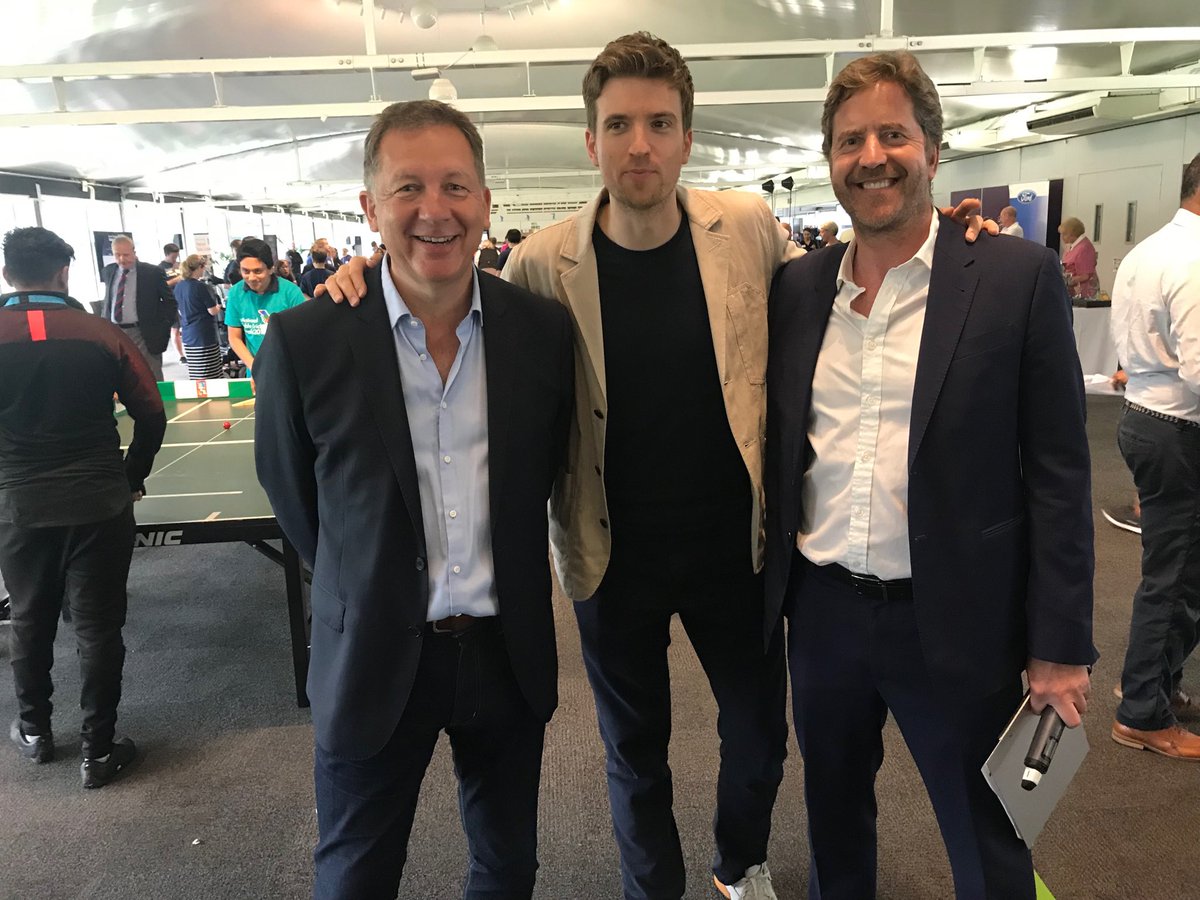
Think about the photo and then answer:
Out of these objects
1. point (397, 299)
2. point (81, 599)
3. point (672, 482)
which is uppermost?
point (397, 299)

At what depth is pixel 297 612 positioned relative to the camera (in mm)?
3145

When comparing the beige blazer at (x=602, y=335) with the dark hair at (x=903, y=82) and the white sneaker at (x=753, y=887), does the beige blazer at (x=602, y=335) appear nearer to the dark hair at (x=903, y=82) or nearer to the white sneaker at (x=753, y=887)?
the dark hair at (x=903, y=82)

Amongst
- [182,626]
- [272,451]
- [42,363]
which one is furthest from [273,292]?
[272,451]

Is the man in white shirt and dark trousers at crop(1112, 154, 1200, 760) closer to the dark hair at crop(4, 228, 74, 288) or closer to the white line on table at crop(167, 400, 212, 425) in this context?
the dark hair at crop(4, 228, 74, 288)

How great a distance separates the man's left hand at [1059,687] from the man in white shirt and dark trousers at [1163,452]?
1.44 m

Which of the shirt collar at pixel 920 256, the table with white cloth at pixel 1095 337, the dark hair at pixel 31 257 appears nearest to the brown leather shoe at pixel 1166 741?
the shirt collar at pixel 920 256

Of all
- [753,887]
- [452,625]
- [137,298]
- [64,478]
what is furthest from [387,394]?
[137,298]

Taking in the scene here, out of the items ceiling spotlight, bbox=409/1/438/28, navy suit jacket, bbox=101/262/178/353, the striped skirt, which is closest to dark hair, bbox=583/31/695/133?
ceiling spotlight, bbox=409/1/438/28

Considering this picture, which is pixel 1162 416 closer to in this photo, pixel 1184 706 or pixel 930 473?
pixel 1184 706

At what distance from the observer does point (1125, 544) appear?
14.9ft

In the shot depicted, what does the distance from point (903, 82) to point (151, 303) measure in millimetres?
7481

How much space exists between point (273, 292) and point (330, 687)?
4.72 m

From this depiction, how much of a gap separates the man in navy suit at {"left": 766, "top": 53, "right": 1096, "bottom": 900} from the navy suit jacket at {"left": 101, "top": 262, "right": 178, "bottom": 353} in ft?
23.6

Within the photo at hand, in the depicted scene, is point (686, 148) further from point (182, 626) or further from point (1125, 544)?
point (1125, 544)
